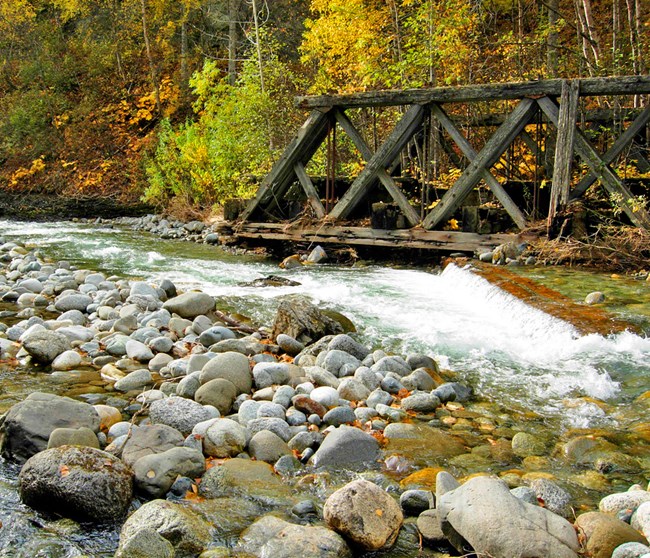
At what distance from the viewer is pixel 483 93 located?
33.6 feet

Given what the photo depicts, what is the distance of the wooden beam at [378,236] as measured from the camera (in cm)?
1080

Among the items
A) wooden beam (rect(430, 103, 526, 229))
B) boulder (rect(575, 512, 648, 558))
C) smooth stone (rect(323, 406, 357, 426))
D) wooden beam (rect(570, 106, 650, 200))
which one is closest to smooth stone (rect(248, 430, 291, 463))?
smooth stone (rect(323, 406, 357, 426))

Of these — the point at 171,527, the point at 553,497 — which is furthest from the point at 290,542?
the point at 553,497

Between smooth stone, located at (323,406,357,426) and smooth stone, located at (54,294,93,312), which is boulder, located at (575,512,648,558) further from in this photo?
smooth stone, located at (54,294,93,312)

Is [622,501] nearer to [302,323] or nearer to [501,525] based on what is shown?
[501,525]

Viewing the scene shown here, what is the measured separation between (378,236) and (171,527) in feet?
28.5

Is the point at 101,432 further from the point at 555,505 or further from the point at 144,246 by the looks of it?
the point at 144,246

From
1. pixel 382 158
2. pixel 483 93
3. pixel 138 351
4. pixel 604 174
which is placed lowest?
pixel 138 351

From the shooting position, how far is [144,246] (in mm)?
14156

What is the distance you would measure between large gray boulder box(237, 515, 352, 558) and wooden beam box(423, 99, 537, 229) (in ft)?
27.1

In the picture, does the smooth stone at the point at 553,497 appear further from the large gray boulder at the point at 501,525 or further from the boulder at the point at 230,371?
the boulder at the point at 230,371

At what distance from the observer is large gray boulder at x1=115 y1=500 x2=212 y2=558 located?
3139 mm

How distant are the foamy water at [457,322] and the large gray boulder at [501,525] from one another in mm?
1859

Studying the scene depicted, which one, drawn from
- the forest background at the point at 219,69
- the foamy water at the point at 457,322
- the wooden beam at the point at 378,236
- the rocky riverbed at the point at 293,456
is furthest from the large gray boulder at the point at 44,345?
the forest background at the point at 219,69
